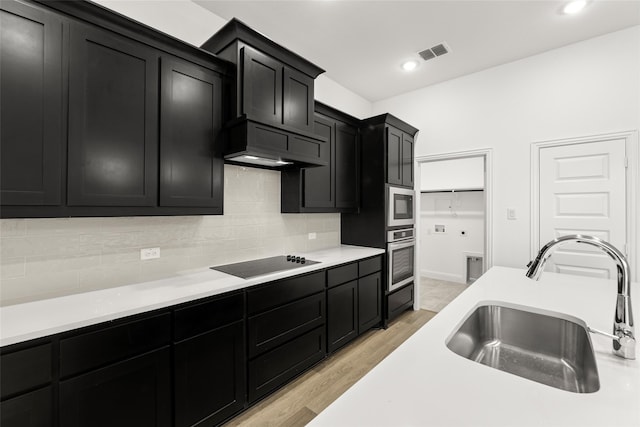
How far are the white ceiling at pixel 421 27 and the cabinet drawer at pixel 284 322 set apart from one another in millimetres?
2473

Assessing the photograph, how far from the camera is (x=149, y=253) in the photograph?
1994mm

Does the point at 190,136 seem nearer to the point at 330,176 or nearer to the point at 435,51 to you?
the point at 330,176

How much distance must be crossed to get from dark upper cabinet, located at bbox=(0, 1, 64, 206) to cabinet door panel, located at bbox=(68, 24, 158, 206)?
0.06 meters

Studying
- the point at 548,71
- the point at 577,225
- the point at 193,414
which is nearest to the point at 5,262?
the point at 193,414

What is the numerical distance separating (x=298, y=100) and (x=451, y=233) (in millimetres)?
4080

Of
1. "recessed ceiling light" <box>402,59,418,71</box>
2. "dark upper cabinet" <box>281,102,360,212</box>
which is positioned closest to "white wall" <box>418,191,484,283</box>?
"dark upper cabinet" <box>281,102,360,212</box>

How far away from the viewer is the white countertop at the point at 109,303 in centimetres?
123

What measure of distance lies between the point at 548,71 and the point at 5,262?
4.71 m

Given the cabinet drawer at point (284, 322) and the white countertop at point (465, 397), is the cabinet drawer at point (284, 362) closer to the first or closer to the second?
the cabinet drawer at point (284, 322)

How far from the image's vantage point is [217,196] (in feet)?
6.81

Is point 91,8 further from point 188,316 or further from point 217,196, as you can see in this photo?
point 188,316

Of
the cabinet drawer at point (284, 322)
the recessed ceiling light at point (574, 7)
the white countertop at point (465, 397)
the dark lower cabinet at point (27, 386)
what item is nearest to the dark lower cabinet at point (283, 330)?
the cabinet drawer at point (284, 322)

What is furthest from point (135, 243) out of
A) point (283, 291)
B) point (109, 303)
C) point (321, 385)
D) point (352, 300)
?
point (352, 300)

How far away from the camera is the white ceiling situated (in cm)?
234
